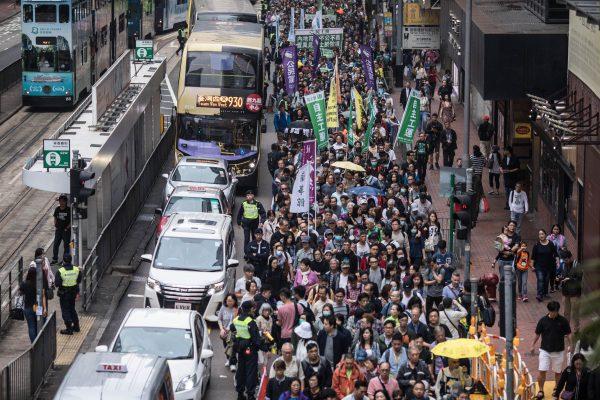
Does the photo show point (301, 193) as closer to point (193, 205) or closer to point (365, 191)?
point (365, 191)

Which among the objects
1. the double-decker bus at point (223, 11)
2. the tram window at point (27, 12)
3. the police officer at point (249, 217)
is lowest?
the police officer at point (249, 217)

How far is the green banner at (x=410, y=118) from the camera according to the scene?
3588 centimetres

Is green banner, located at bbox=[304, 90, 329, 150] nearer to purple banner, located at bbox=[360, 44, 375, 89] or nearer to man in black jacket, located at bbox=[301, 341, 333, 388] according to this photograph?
purple banner, located at bbox=[360, 44, 375, 89]

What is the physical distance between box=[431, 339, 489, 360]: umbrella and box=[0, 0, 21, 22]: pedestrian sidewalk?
72.3 m

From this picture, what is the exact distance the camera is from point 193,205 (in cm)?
3175

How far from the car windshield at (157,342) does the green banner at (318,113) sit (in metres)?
15.0

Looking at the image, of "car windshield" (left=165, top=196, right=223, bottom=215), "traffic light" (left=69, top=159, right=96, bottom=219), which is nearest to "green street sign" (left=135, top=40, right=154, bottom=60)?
"car windshield" (left=165, top=196, right=223, bottom=215)

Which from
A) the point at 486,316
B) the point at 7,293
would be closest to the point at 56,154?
the point at 7,293

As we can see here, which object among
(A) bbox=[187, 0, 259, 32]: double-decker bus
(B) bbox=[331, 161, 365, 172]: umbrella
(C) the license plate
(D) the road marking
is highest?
(A) bbox=[187, 0, 259, 32]: double-decker bus

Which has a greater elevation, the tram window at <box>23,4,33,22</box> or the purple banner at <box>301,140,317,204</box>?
the tram window at <box>23,4,33,22</box>

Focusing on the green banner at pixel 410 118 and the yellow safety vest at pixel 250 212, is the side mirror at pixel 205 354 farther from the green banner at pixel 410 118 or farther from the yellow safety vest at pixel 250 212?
the green banner at pixel 410 118

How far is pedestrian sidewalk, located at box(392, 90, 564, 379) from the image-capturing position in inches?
1005

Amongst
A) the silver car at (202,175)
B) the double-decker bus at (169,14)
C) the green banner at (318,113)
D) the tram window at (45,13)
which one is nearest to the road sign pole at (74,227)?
the silver car at (202,175)

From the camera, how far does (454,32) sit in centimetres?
4650
